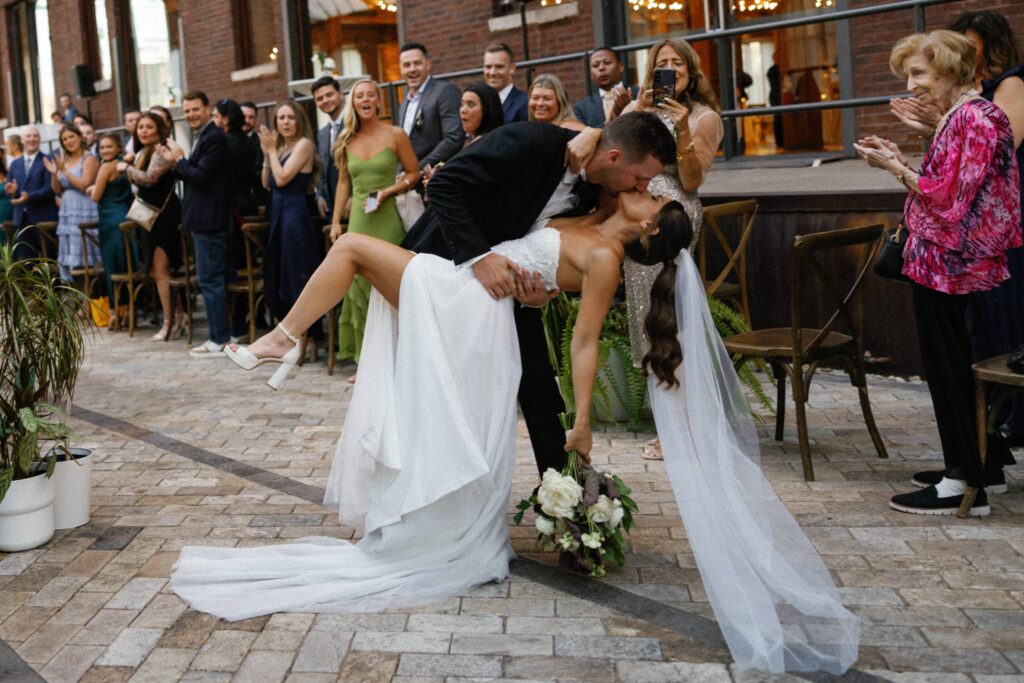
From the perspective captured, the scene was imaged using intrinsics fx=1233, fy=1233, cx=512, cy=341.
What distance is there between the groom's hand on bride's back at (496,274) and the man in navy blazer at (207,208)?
579 cm

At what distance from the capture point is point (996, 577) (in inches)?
156

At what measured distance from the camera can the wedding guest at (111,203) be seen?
10742 mm

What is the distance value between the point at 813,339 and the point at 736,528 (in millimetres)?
1851

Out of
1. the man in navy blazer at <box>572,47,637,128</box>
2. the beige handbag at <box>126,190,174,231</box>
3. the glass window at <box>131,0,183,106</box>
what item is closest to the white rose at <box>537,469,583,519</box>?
the man in navy blazer at <box>572,47,637,128</box>

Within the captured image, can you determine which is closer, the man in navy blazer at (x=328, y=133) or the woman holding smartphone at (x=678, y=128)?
the woman holding smartphone at (x=678, y=128)

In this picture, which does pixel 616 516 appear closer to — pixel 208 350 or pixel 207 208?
pixel 207 208

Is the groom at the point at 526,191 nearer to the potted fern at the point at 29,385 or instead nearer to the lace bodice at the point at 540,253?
the lace bodice at the point at 540,253

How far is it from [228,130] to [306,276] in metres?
1.69

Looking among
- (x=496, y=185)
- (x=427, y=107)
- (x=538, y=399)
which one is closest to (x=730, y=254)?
(x=427, y=107)

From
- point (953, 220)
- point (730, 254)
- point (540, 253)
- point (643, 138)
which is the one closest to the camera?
point (643, 138)

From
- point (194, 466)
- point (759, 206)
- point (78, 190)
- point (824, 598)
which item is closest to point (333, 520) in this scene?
point (194, 466)

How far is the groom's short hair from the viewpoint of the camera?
12.7 ft

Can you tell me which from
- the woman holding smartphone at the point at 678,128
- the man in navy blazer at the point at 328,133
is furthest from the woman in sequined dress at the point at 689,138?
the man in navy blazer at the point at 328,133

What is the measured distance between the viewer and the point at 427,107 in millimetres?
8406
